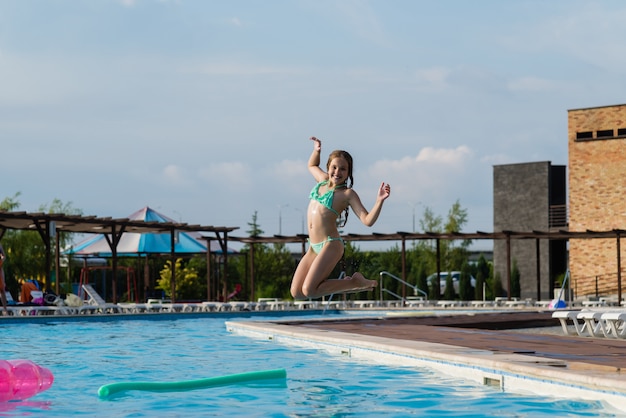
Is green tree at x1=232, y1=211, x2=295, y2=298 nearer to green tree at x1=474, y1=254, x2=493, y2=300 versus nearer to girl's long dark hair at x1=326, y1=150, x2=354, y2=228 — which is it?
green tree at x1=474, y1=254, x2=493, y2=300

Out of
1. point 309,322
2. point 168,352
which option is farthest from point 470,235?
point 168,352

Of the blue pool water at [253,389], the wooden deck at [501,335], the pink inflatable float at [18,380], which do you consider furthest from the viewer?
the wooden deck at [501,335]

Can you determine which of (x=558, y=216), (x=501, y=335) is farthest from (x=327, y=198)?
(x=558, y=216)

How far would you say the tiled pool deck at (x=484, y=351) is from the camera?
762 centimetres

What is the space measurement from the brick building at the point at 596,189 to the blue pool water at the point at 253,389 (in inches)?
1052

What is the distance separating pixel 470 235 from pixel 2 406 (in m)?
23.2

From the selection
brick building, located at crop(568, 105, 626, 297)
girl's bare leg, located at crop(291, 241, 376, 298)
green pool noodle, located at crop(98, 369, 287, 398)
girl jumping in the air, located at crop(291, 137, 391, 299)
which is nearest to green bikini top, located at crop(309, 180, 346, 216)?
girl jumping in the air, located at crop(291, 137, 391, 299)

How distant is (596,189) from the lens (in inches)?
1555

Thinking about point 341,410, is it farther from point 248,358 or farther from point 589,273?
point 589,273

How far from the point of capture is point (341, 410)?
8.26 m

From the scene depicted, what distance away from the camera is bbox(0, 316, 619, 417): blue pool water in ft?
26.4

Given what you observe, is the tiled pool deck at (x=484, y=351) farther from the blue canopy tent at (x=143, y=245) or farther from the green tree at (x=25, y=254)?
the green tree at (x=25, y=254)

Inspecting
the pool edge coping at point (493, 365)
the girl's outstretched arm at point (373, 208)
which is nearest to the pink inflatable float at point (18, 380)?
the girl's outstretched arm at point (373, 208)

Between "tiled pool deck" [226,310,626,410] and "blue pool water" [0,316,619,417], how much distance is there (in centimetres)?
15
